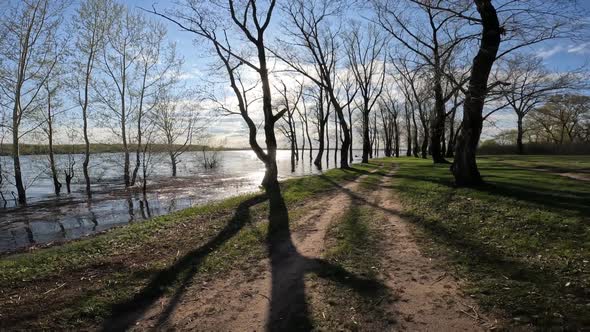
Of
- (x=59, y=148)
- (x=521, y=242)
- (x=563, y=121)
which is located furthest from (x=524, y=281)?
(x=563, y=121)

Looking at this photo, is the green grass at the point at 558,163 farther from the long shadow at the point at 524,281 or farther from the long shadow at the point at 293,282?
the long shadow at the point at 293,282

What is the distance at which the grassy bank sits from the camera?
467 centimetres

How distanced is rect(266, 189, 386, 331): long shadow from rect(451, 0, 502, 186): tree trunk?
630 centimetres

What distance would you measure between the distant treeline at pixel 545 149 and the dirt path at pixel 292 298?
3833 cm

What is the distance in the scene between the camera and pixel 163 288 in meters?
5.38

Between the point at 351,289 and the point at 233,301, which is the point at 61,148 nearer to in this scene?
the point at 233,301

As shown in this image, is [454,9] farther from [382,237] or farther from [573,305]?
[573,305]

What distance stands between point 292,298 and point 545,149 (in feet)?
147

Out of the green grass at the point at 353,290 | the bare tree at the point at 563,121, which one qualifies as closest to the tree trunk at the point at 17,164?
the green grass at the point at 353,290

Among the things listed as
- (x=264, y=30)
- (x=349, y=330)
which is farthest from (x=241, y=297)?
(x=264, y=30)

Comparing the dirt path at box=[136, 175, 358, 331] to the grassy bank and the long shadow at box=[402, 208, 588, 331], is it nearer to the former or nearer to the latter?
the grassy bank

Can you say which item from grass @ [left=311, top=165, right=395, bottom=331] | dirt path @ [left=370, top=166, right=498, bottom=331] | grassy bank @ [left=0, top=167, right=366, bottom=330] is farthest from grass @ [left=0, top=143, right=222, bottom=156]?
dirt path @ [left=370, top=166, right=498, bottom=331]

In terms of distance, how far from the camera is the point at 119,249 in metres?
7.58

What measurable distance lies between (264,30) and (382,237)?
1134 centimetres
